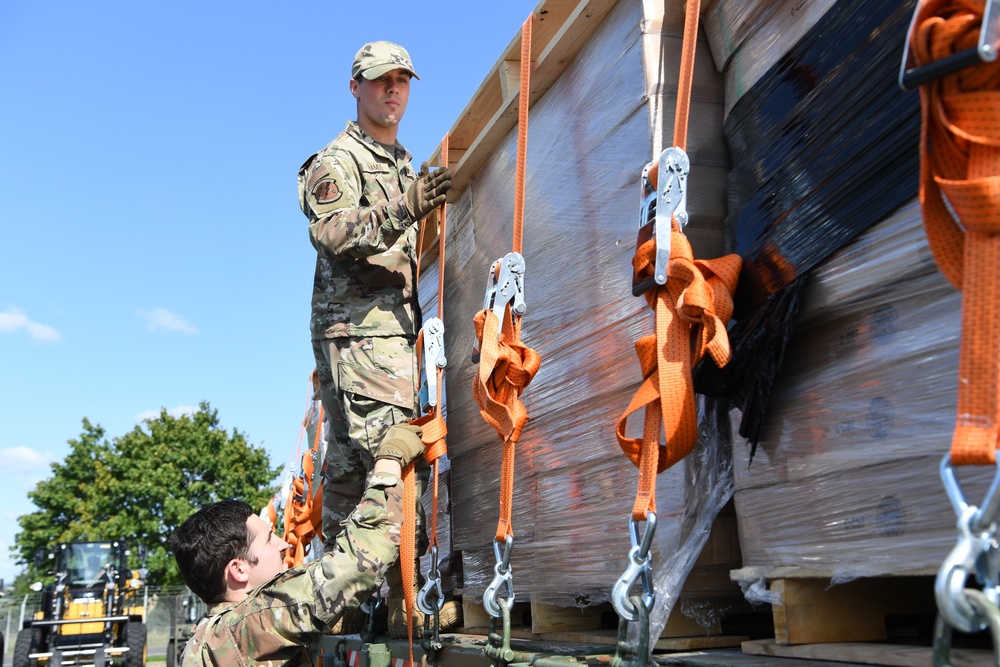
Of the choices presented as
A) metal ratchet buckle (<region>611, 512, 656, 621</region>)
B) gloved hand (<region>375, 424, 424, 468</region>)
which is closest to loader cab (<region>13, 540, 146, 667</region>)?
gloved hand (<region>375, 424, 424, 468</region>)

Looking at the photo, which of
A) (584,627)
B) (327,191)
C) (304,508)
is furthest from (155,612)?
(584,627)

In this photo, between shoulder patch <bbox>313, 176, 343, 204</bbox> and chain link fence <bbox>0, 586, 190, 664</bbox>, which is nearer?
shoulder patch <bbox>313, 176, 343, 204</bbox>

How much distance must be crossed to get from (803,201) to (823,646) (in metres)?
0.80

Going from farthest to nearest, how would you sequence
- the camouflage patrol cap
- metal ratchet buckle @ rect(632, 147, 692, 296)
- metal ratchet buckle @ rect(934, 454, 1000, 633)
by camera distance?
the camouflage patrol cap < metal ratchet buckle @ rect(632, 147, 692, 296) < metal ratchet buckle @ rect(934, 454, 1000, 633)

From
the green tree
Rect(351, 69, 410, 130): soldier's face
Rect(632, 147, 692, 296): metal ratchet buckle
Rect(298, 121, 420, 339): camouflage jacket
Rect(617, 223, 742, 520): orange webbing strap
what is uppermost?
the green tree

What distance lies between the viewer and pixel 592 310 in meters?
2.44

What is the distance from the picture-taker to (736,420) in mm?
1958

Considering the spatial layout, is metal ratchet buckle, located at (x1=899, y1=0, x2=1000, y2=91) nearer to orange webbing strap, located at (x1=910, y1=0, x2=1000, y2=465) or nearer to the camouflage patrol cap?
orange webbing strap, located at (x1=910, y1=0, x2=1000, y2=465)

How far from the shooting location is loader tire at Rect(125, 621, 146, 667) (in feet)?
42.3

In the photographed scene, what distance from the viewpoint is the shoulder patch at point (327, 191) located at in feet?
10.6

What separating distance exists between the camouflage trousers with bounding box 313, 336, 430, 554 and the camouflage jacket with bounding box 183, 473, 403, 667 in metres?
0.36

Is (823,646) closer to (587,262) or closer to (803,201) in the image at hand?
(803,201)

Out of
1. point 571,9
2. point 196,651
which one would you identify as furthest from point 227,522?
point 571,9

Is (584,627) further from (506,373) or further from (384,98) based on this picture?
(384,98)
